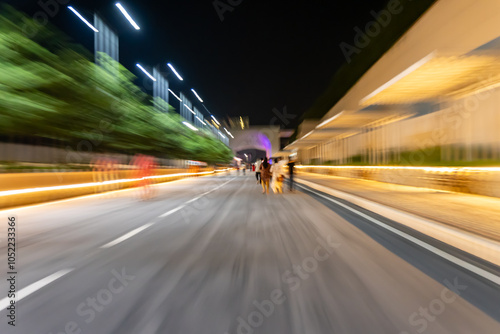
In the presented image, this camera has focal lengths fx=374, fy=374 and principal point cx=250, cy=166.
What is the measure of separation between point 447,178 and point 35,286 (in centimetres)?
1560

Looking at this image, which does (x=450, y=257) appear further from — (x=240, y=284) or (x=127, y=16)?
(x=127, y=16)

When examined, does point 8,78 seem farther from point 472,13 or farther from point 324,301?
point 472,13

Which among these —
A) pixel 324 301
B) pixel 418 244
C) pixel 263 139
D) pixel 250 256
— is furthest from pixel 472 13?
pixel 263 139

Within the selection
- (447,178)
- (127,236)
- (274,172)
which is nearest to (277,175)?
(274,172)

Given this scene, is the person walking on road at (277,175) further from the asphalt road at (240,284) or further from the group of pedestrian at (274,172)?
the asphalt road at (240,284)

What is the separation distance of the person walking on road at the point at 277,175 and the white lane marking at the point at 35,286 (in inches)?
574

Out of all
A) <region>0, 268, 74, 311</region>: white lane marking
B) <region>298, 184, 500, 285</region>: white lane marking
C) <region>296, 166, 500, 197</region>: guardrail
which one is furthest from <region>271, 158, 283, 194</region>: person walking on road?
<region>0, 268, 74, 311</region>: white lane marking

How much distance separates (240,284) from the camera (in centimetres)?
420

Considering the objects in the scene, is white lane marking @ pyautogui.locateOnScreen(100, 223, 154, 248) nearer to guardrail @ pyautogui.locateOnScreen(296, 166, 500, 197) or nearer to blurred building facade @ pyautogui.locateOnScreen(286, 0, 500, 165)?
blurred building facade @ pyautogui.locateOnScreen(286, 0, 500, 165)

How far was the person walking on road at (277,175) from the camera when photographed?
18925mm

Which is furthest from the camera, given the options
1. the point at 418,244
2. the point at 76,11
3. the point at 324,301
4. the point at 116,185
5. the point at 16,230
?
the point at 76,11

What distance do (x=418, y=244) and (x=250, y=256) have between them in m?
2.95

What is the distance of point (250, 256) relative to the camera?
5.52 metres

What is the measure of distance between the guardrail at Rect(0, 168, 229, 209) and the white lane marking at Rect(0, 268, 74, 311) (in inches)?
366
